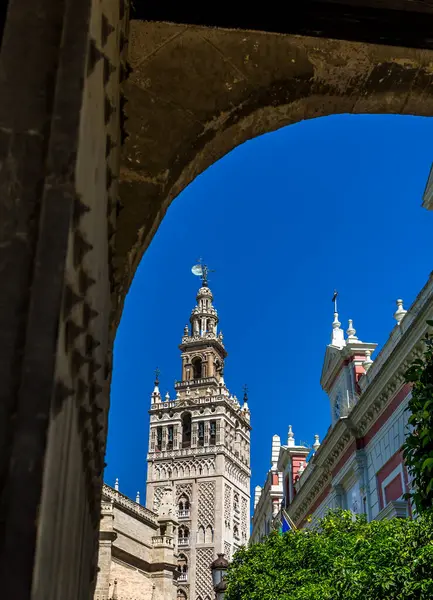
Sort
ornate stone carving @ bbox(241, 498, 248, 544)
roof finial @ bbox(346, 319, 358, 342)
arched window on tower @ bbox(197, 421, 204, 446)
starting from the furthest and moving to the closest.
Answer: ornate stone carving @ bbox(241, 498, 248, 544) → arched window on tower @ bbox(197, 421, 204, 446) → roof finial @ bbox(346, 319, 358, 342)

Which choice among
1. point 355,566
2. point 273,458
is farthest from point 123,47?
point 273,458

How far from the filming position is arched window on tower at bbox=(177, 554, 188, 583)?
5347cm

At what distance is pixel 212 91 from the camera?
2.43 meters

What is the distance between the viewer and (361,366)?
2078 cm

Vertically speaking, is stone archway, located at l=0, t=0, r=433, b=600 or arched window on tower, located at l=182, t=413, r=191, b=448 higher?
arched window on tower, located at l=182, t=413, r=191, b=448

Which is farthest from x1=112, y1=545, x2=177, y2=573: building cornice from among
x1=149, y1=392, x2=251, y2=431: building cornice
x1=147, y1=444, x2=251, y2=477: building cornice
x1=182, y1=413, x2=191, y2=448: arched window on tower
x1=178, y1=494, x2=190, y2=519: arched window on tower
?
x1=182, y1=413, x2=191, y2=448: arched window on tower

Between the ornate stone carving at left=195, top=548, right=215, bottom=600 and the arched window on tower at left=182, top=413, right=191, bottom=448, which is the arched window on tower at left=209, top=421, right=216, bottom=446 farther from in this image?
the ornate stone carving at left=195, top=548, right=215, bottom=600

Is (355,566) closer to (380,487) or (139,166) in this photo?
(380,487)

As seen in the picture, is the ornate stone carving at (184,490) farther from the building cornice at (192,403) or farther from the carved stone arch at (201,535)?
the building cornice at (192,403)

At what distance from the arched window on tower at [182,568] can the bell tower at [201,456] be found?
7 centimetres

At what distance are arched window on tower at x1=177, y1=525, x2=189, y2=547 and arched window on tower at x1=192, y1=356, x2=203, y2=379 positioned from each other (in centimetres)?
1304

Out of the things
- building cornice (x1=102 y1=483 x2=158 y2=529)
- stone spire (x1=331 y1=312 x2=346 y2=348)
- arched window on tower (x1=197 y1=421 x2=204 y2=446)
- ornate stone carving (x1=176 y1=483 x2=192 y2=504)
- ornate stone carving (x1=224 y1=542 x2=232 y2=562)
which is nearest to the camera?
stone spire (x1=331 y1=312 x2=346 y2=348)

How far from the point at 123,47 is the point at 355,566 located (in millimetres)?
10225

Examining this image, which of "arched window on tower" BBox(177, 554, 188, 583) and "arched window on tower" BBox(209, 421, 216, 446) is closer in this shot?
"arched window on tower" BBox(177, 554, 188, 583)
